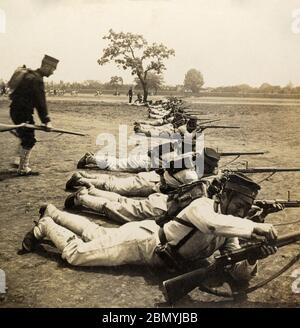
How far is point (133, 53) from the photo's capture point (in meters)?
6.37

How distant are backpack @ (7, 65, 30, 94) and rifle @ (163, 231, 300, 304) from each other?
13.6ft

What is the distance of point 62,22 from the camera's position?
5.65 m

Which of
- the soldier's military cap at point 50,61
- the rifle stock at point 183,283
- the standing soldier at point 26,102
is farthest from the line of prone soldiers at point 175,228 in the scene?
the standing soldier at point 26,102


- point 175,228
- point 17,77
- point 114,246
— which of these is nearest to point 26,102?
point 17,77

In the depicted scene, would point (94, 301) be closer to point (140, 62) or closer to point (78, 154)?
point (140, 62)

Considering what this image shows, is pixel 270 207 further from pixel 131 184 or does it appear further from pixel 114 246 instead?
pixel 131 184

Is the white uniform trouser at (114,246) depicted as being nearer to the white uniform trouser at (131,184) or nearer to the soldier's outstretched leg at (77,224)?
the soldier's outstretched leg at (77,224)

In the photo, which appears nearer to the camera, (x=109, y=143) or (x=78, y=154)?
(x=78, y=154)

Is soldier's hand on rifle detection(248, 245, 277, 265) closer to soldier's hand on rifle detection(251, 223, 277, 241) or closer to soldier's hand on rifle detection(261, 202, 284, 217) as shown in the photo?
soldier's hand on rifle detection(251, 223, 277, 241)

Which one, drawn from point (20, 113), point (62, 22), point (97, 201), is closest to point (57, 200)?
point (97, 201)

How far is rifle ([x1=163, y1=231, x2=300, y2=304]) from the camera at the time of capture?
3551 millimetres

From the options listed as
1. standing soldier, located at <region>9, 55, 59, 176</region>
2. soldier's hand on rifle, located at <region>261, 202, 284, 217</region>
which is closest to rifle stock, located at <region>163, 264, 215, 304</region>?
soldier's hand on rifle, located at <region>261, 202, 284, 217</region>
